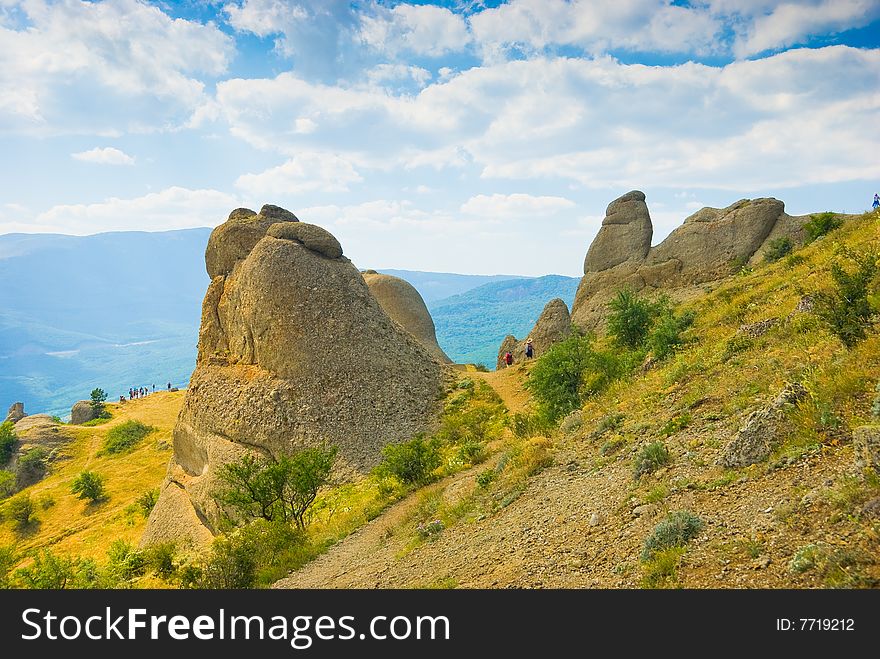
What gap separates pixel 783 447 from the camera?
19.5 ft

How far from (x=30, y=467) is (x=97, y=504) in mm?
11176

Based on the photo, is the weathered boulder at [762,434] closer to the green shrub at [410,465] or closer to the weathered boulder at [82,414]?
the green shrub at [410,465]

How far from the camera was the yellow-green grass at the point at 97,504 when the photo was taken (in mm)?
24297

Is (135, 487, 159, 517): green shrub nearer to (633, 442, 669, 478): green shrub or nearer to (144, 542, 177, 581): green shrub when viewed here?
(144, 542, 177, 581): green shrub

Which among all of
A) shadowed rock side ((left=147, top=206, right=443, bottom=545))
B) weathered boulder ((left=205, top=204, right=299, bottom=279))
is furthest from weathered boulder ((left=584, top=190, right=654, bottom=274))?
weathered boulder ((left=205, top=204, right=299, bottom=279))

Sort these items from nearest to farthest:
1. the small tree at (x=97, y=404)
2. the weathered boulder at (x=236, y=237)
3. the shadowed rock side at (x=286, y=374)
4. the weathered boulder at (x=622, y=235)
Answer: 1. the shadowed rock side at (x=286, y=374)
2. the weathered boulder at (x=236, y=237)
3. the weathered boulder at (x=622, y=235)
4. the small tree at (x=97, y=404)

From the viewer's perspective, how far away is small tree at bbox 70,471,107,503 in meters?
29.5

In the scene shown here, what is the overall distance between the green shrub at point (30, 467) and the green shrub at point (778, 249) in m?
43.9

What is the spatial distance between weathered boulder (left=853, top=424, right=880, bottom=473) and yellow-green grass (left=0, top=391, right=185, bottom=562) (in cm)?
2426

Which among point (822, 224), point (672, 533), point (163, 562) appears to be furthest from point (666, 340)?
point (822, 224)

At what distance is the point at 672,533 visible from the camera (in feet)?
17.1

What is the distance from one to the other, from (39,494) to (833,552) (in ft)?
124

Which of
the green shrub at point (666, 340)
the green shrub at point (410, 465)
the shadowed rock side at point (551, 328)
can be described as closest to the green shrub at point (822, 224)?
the shadowed rock side at point (551, 328)
